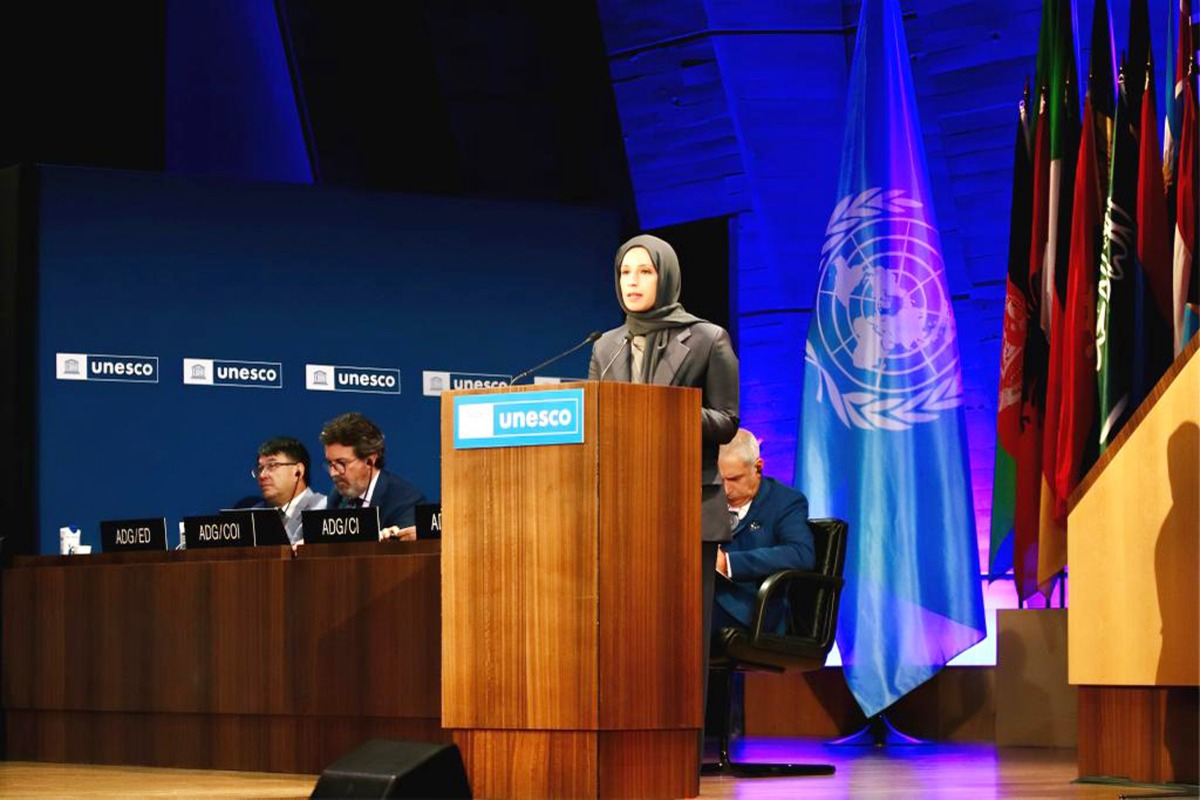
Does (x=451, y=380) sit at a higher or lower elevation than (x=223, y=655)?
higher

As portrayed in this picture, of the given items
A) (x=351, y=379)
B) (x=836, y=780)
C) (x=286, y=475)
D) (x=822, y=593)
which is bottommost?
(x=836, y=780)

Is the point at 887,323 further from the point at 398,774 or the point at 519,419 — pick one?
the point at 398,774

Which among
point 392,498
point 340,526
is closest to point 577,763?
point 340,526

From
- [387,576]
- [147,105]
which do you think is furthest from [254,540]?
[147,105]

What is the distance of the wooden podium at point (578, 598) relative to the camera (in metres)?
4.43

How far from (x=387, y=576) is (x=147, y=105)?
188 inches

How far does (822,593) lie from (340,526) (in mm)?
1555

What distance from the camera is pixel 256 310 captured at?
8852mm

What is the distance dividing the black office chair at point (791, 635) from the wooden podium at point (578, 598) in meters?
1.12

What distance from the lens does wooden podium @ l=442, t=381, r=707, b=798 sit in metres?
4.43

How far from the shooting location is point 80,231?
8609 mm

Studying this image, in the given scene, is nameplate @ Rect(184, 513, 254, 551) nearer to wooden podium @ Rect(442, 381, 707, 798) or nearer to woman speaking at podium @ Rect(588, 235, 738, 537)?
woman speaking at podium @ Rect(588, 235, 738, 537)

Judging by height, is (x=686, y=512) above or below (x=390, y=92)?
below

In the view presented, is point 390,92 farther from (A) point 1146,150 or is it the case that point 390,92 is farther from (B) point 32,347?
(A) point 1146,150
